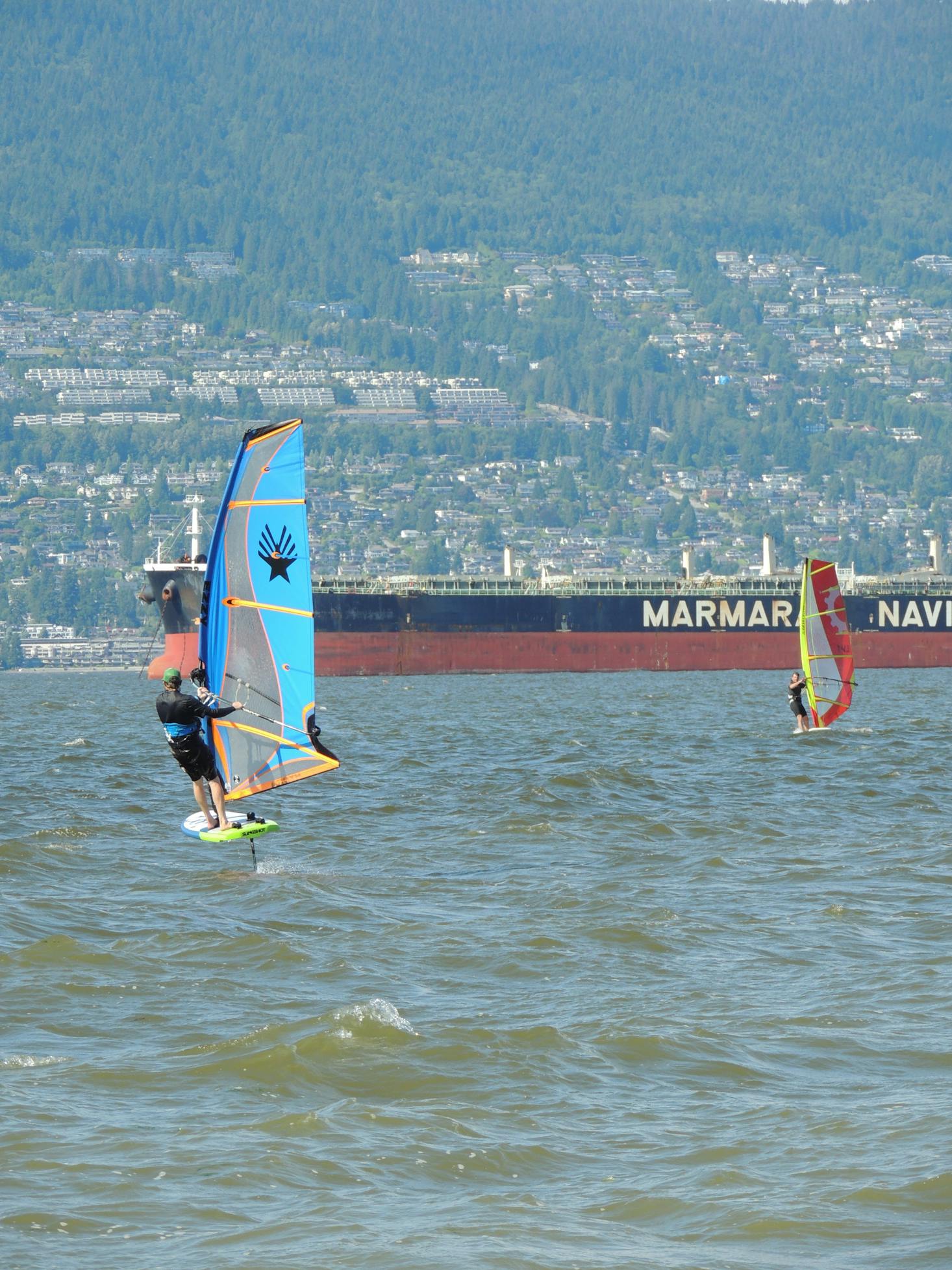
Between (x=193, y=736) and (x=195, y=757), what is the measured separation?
0.21 meters

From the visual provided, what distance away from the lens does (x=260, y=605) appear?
681 inches

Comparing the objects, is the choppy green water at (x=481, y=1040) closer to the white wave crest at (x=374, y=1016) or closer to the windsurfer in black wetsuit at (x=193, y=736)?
the white wave crest at (x=374, y=1016)

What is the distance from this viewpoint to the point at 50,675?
180250 millimetres

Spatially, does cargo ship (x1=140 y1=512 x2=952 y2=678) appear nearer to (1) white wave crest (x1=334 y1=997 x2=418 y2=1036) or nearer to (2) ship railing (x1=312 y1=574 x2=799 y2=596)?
(2) ship railing (x1=312 y1=574 x2=799 y2=596)

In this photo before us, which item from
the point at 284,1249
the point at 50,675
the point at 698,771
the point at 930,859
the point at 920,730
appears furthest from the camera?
the point at 50,675

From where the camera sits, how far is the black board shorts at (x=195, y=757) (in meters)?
16.6

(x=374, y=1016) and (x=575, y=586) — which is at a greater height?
(x=575, y=586)

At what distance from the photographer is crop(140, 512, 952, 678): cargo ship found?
78375 millimetres

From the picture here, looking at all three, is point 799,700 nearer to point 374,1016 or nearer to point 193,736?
point 193,736

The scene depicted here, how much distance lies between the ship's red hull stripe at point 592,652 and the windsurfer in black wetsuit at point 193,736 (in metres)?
60.9

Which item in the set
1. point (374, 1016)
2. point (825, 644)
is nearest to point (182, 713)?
point (374, 1016)

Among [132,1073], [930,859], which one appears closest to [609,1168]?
[132,1073]

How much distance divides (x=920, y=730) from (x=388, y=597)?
41590 mm

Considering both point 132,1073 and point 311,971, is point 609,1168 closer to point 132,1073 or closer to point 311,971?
point 132,1073
